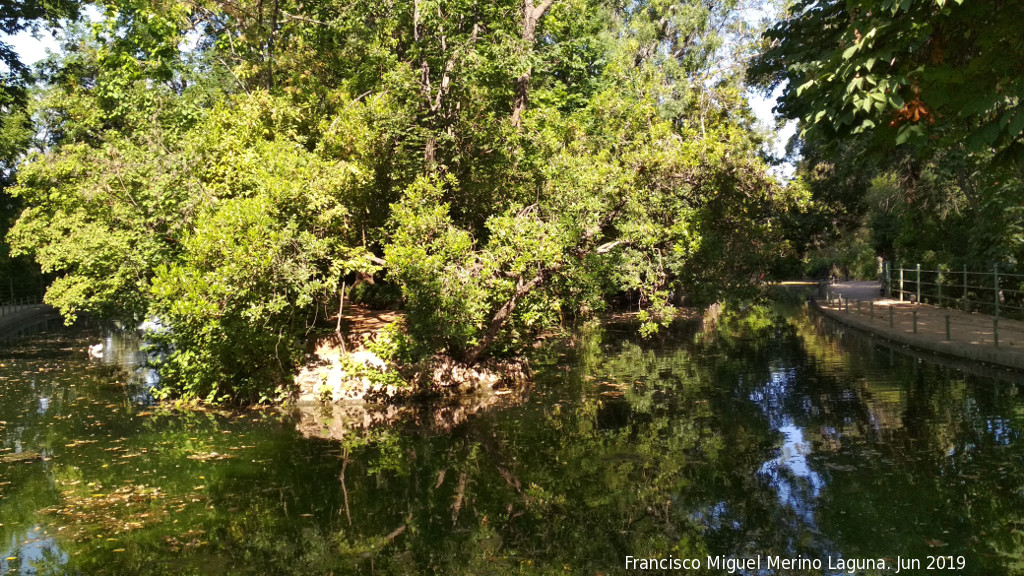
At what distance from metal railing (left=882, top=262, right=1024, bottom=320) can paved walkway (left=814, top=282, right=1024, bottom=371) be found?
562 millimetres

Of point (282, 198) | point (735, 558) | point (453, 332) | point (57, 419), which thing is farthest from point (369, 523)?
point (57, 419)

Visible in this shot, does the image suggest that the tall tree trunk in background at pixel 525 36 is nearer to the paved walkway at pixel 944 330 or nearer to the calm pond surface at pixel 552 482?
the calm pond surface at pixel 552 482

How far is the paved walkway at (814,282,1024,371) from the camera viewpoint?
1736cm

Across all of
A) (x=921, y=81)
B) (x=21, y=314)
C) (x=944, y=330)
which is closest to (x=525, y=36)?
(x=921, y=81)

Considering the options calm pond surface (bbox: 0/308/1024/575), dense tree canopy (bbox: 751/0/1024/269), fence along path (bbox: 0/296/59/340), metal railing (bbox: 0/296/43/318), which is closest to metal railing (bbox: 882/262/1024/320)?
calm pond surface (bbox: 0/308/1024/575)

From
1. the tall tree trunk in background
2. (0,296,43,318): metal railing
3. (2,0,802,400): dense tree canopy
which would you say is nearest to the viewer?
(2,0,802,400): dense tree canopy

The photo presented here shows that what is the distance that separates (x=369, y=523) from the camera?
8.53 metres

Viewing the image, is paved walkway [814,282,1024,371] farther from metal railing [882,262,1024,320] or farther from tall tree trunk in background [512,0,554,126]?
tall tree trunk in background [512,0,554,126]

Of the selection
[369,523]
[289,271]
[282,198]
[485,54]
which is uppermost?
[485,54]

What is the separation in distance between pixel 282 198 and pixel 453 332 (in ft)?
14.9

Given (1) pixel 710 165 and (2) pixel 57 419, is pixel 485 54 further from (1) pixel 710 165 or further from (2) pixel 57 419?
(2) pixel 57 419

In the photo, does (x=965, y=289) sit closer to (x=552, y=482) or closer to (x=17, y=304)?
(x=552, y=482)

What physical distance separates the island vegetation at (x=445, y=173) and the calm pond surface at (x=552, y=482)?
2.23 metres

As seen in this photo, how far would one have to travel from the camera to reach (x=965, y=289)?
85.7 feet
